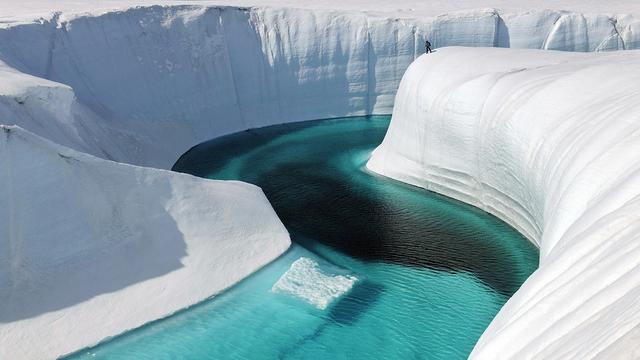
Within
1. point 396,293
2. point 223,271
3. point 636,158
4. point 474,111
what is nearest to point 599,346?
point 636,158

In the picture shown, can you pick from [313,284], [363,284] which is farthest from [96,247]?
[363,284]

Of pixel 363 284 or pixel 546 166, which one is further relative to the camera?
pixel 363 284

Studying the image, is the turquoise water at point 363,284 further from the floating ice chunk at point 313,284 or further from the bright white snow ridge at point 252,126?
the bright white snow ridge at point 252,126

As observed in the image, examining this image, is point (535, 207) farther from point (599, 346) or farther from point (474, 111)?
point (599, 346)

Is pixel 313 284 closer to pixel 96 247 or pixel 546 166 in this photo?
pixel 96 247

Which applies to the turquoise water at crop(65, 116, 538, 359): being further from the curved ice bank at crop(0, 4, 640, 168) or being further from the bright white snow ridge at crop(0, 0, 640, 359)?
the curved ice bank at crop(0, 4, 640, 168)

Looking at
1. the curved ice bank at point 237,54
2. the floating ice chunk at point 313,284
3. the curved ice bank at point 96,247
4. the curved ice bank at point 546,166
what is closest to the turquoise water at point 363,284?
the floating ice chunk at point 313,284
